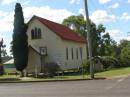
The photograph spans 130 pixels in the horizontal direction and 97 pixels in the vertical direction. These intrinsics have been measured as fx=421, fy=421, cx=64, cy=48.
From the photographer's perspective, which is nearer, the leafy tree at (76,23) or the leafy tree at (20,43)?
the leafy tree at (20,43)

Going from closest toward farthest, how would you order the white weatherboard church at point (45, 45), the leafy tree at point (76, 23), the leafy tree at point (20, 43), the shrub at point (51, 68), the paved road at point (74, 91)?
the paved road at point (74, 91)
the shrub at point (51, 68)
the leafy tree at point (20, 43)
the white weatherboard church at point (45, 45)
the leafy tree at point (76, 23)

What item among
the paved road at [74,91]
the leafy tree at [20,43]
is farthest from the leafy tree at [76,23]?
the paved road at [74,91]

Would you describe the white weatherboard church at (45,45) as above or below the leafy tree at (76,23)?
below

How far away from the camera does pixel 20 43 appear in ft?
165

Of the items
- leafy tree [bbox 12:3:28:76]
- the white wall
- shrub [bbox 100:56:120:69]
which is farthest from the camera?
shrub [bbox 100:56:120:69]

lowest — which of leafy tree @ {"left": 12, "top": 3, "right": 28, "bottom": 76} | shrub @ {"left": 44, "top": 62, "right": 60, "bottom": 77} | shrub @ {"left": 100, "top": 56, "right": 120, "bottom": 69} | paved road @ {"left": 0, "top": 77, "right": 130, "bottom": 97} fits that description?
paved road @ {"left": 0, "top": 77, "right": 130, "bottom": 97}

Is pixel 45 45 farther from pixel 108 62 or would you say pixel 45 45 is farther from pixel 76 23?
pixel 76 23

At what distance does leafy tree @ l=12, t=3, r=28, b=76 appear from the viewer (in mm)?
49562

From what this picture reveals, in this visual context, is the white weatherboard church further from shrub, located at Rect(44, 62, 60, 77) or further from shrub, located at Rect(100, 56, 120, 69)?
shrub, located at Rect(100, 56, 120, 69)

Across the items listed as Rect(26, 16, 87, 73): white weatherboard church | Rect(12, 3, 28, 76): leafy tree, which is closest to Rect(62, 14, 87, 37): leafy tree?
Rect(26, 16, 87, 73): white weatherboard church

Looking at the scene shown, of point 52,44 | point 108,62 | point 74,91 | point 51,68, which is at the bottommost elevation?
point 74,91

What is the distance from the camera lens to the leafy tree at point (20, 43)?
163ft

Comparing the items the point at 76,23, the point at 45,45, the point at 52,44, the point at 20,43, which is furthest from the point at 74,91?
the point at 76,23

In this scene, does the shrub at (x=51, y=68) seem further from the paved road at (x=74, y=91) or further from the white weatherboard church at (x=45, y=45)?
the paved road at (x=74, y=91)
